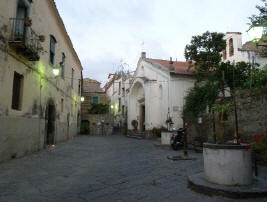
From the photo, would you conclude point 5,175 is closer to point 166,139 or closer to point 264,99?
point 264,99

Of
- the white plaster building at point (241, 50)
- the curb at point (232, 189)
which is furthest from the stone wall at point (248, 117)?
the white plaster building at point (241, 50)

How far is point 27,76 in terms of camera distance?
8336mm

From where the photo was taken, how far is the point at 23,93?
8.02m

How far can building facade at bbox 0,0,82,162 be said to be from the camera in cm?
677

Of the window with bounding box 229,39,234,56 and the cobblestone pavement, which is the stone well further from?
the window with bounding box 229,39,234,56

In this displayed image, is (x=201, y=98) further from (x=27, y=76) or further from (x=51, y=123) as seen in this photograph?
(x=27, y=76)

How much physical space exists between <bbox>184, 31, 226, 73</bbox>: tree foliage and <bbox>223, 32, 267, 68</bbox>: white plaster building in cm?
332

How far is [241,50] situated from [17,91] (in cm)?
1670

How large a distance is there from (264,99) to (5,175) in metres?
7.59

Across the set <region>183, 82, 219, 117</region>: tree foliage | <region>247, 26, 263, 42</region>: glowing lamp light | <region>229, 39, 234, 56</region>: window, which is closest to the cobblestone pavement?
<region>247, 26, 263, 42</region>: glowing lamp light

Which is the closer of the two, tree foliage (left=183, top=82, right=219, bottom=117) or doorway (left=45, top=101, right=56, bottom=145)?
tree foliage (left=183, top=82, right=219, bottom=117)

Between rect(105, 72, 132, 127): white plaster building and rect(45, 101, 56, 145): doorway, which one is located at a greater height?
rect(105, 72, 132, 127): white plaster building

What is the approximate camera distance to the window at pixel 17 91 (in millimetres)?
7582

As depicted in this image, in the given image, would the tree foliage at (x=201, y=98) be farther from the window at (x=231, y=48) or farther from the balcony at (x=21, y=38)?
the balcony at (x=21, y=38)
